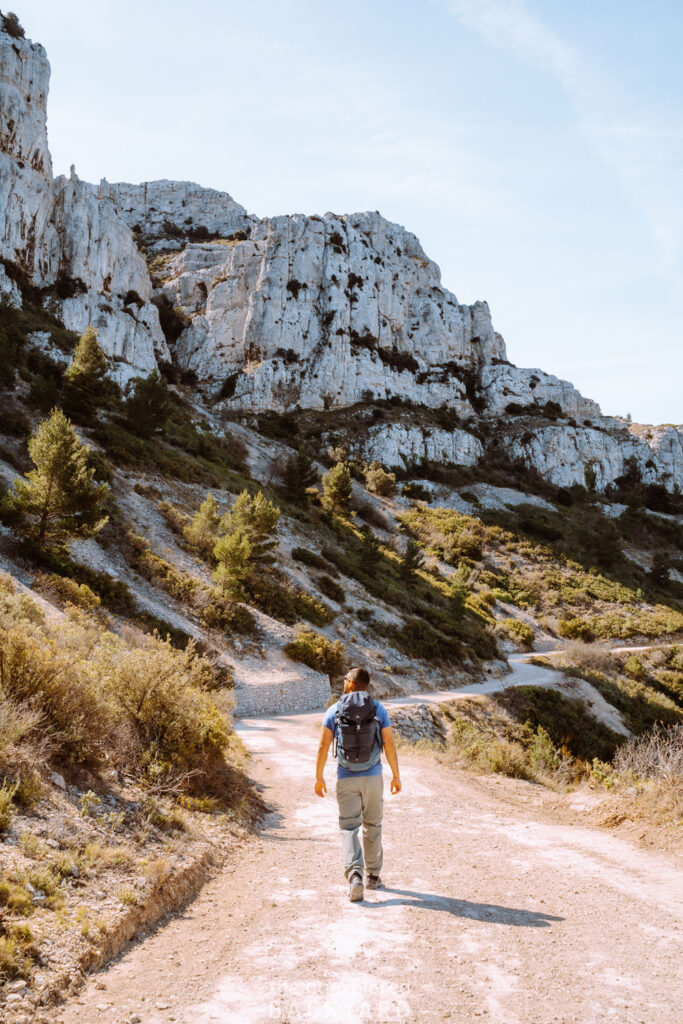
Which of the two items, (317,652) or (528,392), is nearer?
(317,652)

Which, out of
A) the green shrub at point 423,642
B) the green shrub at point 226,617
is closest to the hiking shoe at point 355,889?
the green shrub at point 226,617

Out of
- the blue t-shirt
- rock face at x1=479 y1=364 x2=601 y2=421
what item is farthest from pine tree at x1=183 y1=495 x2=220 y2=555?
rock face at x1=479 y1=364 x2=601 y2=421

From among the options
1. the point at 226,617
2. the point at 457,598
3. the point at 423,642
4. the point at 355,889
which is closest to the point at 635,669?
the point at 457,598

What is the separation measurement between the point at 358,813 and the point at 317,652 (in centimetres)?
1717

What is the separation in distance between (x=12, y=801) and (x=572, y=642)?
1596 inches

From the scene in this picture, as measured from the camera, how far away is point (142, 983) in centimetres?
367

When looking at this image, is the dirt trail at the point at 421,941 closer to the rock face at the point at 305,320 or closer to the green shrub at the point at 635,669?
the green shrub at the point at 635,669

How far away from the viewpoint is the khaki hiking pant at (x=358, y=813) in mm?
5234

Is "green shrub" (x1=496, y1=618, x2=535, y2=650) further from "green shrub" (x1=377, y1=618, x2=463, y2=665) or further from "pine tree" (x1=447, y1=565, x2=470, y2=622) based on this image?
"green shrub" (x1=377, y1=618, x2=463, y2=665)

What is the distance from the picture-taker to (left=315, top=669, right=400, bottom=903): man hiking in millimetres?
5234

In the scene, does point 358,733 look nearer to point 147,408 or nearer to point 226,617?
point 226,617

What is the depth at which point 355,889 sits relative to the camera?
5082 millimetres

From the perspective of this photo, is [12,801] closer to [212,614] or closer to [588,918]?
[588,918]

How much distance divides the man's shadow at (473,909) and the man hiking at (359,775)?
0.31 metres
